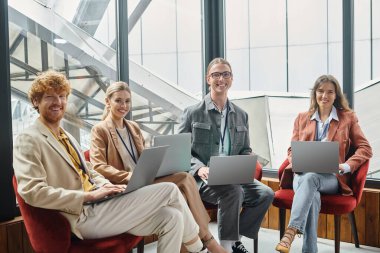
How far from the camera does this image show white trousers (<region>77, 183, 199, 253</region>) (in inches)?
81.2

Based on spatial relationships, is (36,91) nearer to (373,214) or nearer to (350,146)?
(350,146)

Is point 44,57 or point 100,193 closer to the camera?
point 100,193

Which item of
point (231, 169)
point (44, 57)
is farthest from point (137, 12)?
point (231, 169)

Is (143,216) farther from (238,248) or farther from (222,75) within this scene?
(222,75)

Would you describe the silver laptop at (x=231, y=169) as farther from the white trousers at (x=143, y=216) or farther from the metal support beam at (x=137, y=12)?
the metal support beam at (x=137, y=12)

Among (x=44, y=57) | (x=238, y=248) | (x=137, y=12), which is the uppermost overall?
(x=137, y=12)

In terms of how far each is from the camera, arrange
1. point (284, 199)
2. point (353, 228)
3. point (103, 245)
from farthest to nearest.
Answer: point (353, 228) → point (284, 199) → point (103, 245)

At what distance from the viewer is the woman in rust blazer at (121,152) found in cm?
248

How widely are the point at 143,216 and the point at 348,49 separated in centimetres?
229

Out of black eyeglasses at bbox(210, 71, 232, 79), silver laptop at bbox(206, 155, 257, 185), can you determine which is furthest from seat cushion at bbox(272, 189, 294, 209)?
black eyeglasses at bbox(210, 71, 232, 79)

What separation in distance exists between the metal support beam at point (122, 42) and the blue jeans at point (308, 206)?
61.4 inches

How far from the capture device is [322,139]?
10.1ft

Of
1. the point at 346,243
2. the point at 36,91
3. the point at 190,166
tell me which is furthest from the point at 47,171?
the point at 346,243

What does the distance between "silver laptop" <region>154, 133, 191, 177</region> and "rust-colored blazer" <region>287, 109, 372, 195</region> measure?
85 cm
